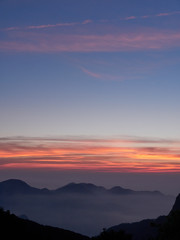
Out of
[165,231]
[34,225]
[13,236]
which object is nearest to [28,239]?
[13,236]

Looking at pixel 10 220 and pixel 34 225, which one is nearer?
pixel 10 220

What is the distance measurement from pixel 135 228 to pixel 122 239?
114 meters

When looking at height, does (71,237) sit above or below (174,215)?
below

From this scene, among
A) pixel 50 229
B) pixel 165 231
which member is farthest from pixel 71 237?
pixel 165 231

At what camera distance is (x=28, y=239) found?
54.2 metres

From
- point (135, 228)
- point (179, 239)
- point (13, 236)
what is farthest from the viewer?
point (135, 228)

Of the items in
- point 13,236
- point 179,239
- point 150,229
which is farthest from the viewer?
point 150,229

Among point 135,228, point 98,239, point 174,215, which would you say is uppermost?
point 174,215

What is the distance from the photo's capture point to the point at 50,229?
89625 mm

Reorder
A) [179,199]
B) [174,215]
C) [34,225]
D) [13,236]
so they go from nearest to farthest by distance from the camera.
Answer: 1. [174,215]
2. [13,236]
3. [34,225]
4. [179,199]

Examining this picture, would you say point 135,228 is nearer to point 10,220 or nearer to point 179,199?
point 179,199

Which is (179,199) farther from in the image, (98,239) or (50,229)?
(98,239)

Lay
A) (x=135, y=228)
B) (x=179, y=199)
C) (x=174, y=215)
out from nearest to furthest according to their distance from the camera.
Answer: (x=174, y=215) → (x=135, y=228) → (x=179, y=199)

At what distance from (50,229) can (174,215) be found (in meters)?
49.6
